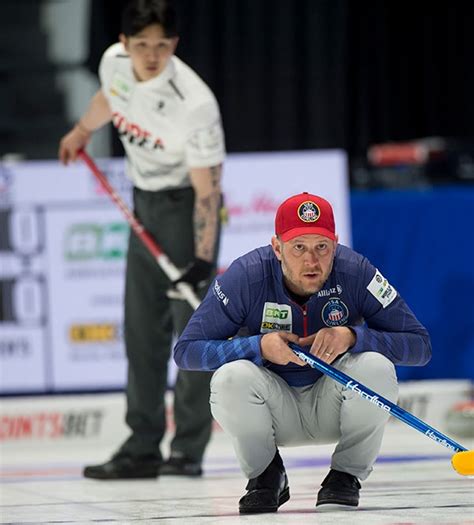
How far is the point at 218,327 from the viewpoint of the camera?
4.02 meters

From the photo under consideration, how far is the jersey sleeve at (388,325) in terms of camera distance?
3986 millimetres

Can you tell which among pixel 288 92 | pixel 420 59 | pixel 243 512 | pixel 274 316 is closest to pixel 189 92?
pixel 274 316

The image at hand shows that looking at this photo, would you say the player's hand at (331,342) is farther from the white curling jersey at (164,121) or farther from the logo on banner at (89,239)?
the logo on banner at (89,239)

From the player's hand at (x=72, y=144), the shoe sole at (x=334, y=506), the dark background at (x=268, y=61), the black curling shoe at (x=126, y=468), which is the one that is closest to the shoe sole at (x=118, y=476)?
the black curling shoe at (x=126, y=468)

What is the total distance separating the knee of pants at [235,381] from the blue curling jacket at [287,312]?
0.02 metres

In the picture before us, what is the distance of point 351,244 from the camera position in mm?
7312

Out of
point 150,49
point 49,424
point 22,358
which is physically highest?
point 150,49

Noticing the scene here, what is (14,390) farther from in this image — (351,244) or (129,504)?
(129,504)

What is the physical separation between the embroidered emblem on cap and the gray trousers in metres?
1.60

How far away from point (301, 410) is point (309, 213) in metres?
0.60

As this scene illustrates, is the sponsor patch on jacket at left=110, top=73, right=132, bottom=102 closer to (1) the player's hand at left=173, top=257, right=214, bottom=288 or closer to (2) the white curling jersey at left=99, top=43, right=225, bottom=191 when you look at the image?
(2) the white curling jersey at left=99, top=43, right=225, bottom=191

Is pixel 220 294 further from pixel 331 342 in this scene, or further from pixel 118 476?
pixel 118 476

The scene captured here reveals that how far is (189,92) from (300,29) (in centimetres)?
283

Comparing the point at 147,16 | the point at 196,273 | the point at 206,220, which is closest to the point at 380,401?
the point at 196,273
